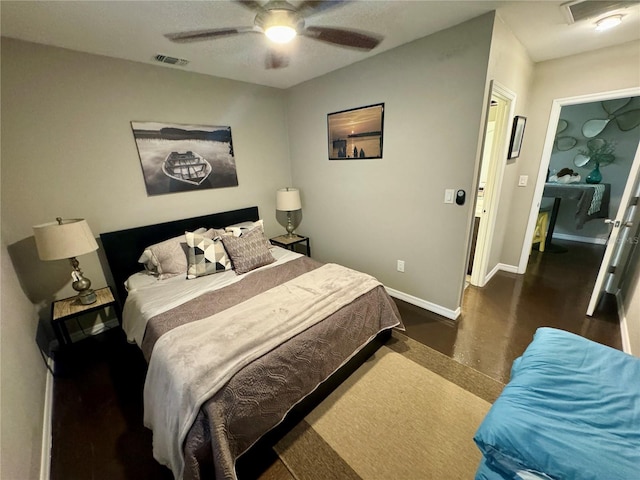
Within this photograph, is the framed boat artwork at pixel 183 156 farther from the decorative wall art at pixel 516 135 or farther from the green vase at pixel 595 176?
the green vase at pixel 595 176

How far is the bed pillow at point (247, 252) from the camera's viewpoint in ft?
7.84

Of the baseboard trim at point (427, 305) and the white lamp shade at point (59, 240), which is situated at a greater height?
the white lamp shade at point (59, 240)

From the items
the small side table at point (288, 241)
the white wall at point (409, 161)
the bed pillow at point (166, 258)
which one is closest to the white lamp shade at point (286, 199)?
the white wall at point (409, 161)

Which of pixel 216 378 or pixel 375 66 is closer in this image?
pixel 216 378

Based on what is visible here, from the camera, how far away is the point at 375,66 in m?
2.41

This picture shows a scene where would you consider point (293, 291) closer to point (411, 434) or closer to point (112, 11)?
point (411, 434)

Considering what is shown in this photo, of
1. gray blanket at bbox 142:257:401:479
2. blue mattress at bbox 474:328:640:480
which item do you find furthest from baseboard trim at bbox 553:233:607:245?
gray blanket at bbox 142:257:401:479

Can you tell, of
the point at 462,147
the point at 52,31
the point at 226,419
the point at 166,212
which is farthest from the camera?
the point at 166,212

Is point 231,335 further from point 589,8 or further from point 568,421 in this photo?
point 589,8

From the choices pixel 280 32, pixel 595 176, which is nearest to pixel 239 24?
pixel 280 32

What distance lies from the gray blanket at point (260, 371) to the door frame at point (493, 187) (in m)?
1.63

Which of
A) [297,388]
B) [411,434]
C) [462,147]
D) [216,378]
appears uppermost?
[462,147]

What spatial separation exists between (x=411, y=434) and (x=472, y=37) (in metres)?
2.70

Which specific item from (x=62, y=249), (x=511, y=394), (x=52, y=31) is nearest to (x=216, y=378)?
(x=511, y=394)
